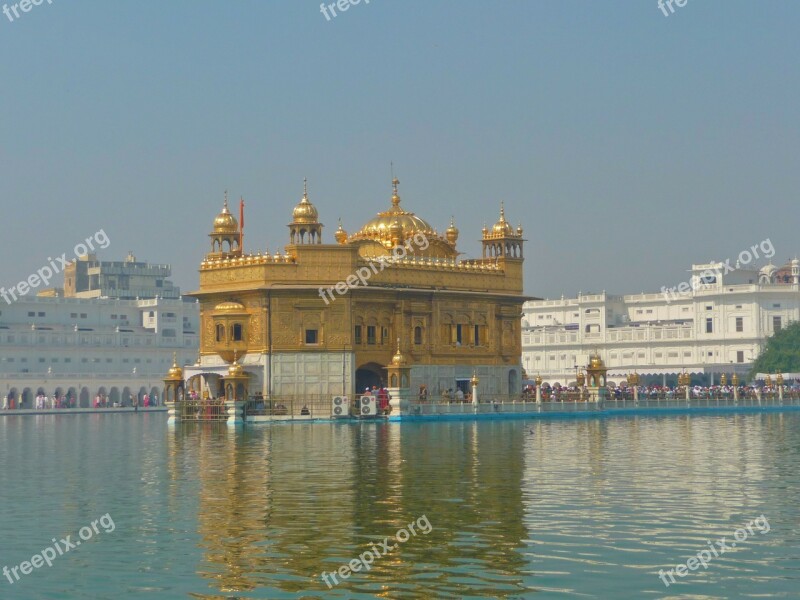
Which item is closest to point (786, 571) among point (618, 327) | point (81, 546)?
point (81, 546)

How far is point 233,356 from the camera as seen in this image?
185ft

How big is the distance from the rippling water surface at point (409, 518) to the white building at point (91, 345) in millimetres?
64283

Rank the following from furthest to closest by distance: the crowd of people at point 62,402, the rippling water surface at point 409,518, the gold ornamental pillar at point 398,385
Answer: the crowd of people at point 62,402 → the gold ornamental pillar at point 398,385 → the rippling water surface at point 409,518

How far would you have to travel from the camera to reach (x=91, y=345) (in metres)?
105

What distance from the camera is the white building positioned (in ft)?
328

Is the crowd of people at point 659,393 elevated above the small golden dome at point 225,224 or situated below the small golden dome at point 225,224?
below

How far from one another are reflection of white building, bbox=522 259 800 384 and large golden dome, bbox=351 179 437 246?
4943cm

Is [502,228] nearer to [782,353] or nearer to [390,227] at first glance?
[390,227]

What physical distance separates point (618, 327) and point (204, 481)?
92.5m

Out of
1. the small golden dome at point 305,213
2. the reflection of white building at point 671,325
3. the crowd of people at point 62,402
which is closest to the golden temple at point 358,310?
the small golden dome at point 305,213

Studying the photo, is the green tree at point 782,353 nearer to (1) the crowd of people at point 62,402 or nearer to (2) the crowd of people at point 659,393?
(2) the crowd of people at point 659,393

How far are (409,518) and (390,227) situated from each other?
43217 mm

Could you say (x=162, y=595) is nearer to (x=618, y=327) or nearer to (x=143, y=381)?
(x=143, y=381)

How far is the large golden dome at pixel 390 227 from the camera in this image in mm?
62844
